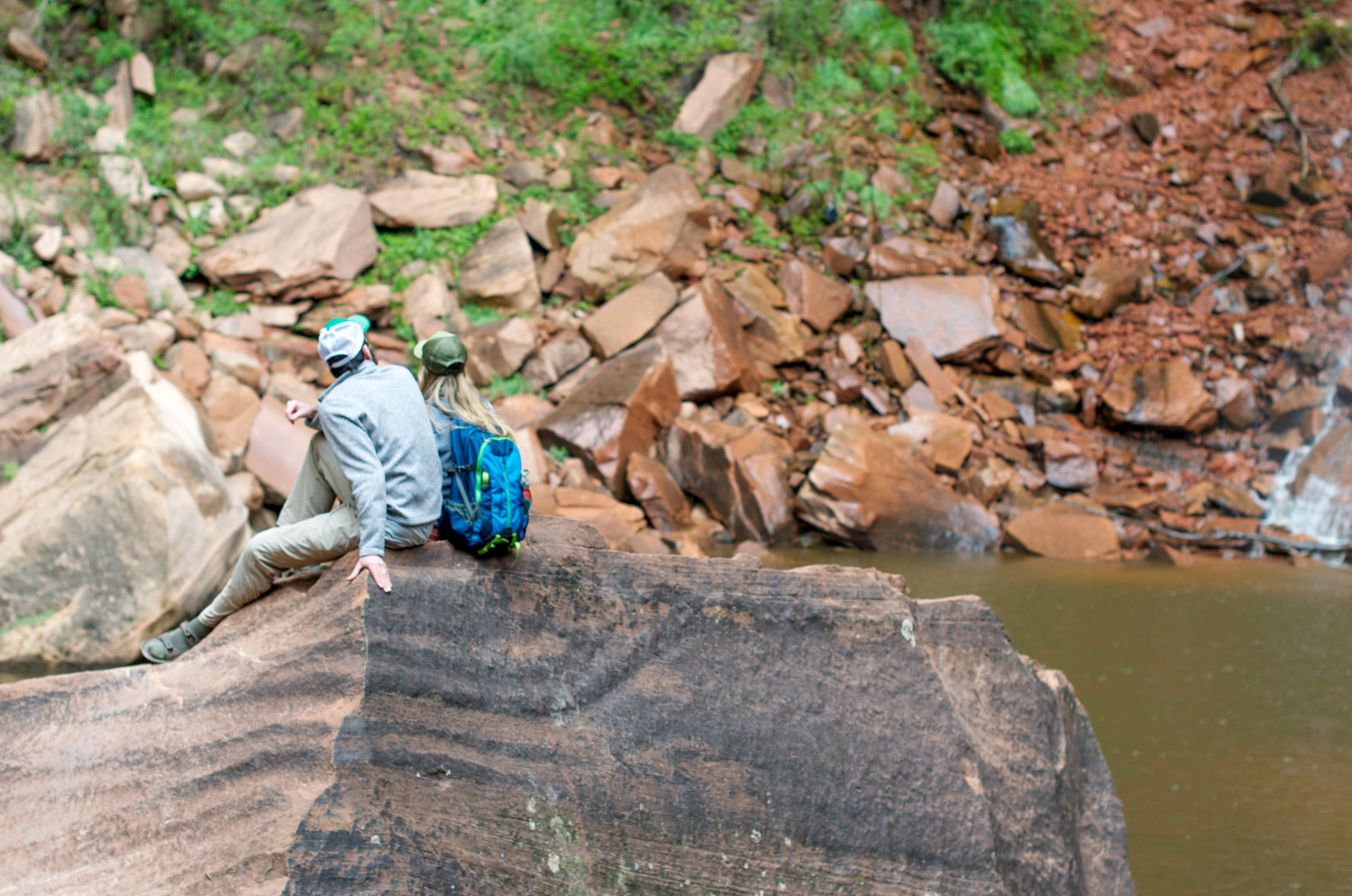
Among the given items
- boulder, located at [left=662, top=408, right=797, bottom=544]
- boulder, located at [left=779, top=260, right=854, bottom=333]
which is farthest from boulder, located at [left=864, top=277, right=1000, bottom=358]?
boulder, located at [left=662, top=408, right=797, bottom=544]

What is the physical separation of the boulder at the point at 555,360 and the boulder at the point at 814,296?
2946 mm

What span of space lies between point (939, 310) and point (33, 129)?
10719 millimetres

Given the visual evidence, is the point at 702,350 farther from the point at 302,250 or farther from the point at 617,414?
the point at 302,250

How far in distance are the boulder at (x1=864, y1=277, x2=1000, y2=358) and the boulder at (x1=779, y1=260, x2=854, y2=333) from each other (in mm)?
429

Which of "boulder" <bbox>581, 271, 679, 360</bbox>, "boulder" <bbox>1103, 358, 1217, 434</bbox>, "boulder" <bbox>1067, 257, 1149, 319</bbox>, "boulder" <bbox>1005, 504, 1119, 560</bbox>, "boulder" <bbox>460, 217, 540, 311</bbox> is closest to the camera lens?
"boulder" <bbox>1005, 504, 1119, 560</bbox>

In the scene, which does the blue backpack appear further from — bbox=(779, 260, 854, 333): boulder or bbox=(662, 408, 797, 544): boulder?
bbox=(779, 260, 854, 333): boulder

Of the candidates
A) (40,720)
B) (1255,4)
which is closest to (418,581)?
(40,720)

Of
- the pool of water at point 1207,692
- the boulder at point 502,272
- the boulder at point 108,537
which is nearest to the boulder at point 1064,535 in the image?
the pool of water at point 1207,692

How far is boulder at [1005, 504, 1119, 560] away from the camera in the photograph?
31.2 ft

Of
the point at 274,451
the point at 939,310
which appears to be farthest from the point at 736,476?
the point at 274,451

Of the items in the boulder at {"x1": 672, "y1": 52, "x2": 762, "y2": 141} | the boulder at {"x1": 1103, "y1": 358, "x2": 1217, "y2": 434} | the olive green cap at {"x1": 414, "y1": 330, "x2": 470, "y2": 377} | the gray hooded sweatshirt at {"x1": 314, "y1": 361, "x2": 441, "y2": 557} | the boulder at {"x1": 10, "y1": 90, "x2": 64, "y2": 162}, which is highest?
the olive green cap at {"x1": 414, "y1": 330, "x2": 470, "y2": 377}

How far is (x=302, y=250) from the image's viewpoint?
32.0ft

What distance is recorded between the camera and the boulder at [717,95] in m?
12.9

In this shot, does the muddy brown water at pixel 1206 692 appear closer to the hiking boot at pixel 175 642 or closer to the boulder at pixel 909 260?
the hiking boot at pixel 175 642
